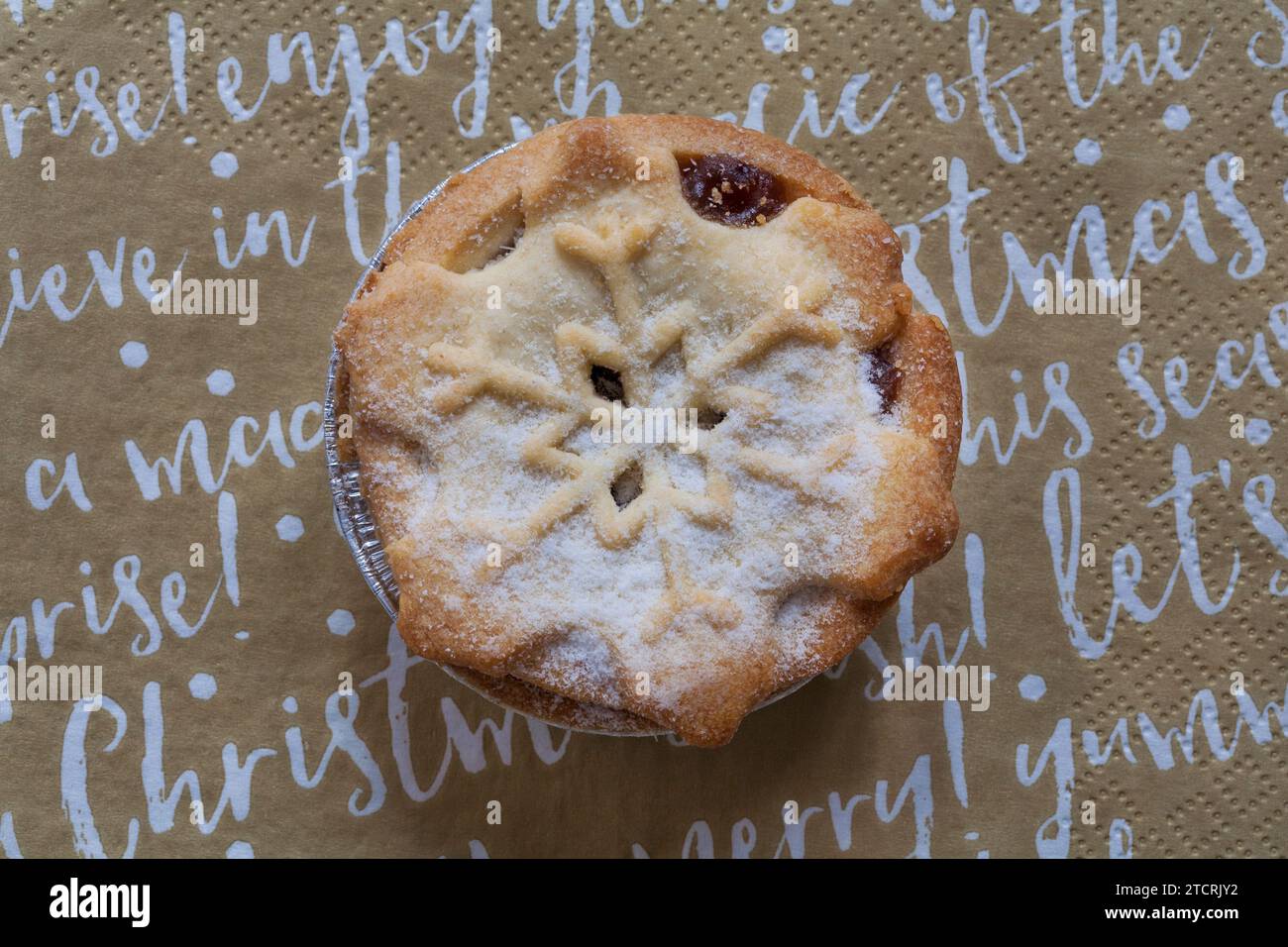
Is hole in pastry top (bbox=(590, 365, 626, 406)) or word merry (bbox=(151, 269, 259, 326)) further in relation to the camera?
word merry (bbox=(151, 269, 259, 326))

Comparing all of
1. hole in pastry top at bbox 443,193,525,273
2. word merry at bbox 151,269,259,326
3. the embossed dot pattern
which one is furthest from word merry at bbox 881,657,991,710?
word merry at bbox 151,269,259,326

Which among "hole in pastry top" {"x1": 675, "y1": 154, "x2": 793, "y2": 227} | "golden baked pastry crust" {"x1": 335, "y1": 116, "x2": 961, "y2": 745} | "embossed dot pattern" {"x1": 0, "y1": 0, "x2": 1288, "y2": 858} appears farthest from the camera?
"embossed dot pattern" {"x1": 0, "y1": 0, "x2": 1288, "y2": 858}

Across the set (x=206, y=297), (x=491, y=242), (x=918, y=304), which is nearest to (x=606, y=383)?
(x=491, y=242)

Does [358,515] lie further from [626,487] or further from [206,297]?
[206,297]

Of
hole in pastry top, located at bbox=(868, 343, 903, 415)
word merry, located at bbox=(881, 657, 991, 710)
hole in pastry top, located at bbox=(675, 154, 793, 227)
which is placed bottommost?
word merry, located at bbox=(881, 657, 991, 710)

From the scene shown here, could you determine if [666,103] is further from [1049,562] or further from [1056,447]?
[1049,562]

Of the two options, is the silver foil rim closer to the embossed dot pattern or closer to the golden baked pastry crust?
the golden baked pastry crust
